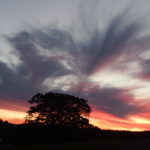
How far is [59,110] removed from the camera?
53.6m

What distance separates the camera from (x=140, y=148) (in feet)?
93.8

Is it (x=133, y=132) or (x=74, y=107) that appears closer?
(x=133, y=132)

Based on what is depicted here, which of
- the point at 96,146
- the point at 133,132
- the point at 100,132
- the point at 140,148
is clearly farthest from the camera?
the point at 100,132

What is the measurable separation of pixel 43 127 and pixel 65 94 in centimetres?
1077

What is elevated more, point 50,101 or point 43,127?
point 50,101

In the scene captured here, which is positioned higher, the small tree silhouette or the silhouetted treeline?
the small tree silhouette

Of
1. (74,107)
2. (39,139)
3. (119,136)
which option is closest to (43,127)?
(39,139)

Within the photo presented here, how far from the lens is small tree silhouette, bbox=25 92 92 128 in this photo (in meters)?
52.5

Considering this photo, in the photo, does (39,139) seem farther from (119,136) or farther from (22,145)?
(119,136)

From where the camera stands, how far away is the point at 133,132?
136ft

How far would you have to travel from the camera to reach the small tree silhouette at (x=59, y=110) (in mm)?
52469

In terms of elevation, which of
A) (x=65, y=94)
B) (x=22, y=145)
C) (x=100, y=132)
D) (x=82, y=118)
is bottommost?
(x=22, y=145)

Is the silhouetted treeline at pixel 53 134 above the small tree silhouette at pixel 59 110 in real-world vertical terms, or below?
below

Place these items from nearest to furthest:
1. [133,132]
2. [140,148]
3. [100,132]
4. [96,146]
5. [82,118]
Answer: [140,148], [96,146], [133,132], [100,132], [82,118]
